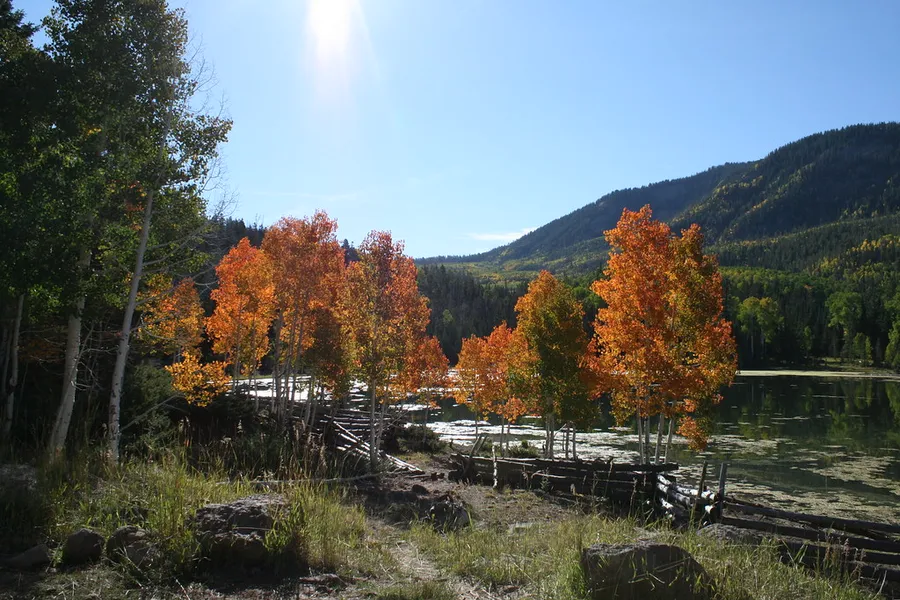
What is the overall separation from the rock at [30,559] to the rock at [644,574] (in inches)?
196

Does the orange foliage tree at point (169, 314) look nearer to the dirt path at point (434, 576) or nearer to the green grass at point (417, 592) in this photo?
the dirt path at point (434, 576)

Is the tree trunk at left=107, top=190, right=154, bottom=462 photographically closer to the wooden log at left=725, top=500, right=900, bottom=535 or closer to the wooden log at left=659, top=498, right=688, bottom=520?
the wooden log at left=659, top=498, right=688, bottom=520

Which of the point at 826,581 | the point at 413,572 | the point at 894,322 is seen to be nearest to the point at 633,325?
the point at 826,581

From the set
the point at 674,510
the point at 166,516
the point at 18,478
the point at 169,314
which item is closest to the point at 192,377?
the point at 169,314

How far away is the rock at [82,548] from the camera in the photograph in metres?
5.12

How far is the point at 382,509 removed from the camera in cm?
1264

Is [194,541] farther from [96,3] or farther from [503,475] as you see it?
[503,475]

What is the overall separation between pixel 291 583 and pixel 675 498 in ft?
42.2

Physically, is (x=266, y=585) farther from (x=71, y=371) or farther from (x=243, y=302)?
(x=243, y=302)

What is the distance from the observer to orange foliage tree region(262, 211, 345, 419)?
1046 inches

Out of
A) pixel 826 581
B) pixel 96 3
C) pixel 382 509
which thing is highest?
pixel 96 3

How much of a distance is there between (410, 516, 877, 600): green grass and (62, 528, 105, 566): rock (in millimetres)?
3611

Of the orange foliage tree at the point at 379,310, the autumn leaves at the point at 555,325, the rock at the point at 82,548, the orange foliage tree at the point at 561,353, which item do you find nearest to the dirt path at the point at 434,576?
the rock at the point at 82,548

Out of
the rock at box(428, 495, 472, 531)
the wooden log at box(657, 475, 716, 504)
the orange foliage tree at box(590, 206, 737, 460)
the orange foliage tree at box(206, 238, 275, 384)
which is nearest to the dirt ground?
the rock at box(428, 495, 472, 531)
